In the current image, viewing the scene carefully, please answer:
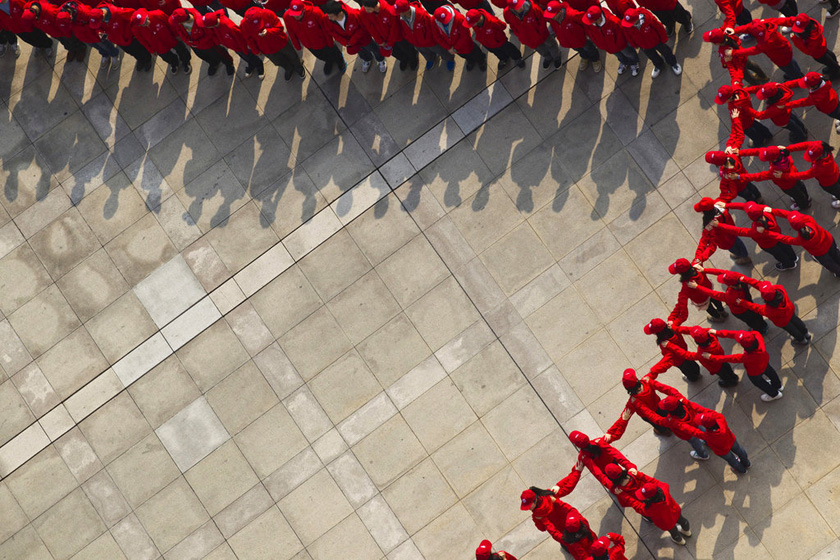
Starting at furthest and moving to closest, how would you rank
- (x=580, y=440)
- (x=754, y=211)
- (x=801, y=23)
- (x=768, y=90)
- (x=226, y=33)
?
1. (x=226, y=33)
2. (x=801, y=23)
3. (x=768, y=90)
4. (x=754, y=211)
5. (x=580, y=440)

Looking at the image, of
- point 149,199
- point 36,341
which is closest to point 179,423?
point 36,341

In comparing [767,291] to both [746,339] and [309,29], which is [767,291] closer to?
[746,339]

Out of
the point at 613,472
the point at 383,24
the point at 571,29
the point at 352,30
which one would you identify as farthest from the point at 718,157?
the point at 352,30

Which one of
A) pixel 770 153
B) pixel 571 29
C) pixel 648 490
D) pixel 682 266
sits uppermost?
pixel 571 29

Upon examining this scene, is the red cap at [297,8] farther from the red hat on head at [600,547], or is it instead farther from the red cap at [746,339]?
the red hat on head at [600,547]

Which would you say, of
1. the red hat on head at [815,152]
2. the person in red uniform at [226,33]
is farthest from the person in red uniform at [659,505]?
the person in red uniform at [226,33]

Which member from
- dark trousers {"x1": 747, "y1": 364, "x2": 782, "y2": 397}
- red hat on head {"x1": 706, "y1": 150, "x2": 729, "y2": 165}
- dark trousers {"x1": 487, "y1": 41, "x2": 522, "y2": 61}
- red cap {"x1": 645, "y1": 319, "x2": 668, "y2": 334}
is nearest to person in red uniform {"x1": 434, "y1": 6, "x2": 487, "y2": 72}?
dark trousers {"x1": 487, "y1": 41, "x2": 522, "y2": 61}

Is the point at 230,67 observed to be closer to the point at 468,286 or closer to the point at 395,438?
the point at 468,286
